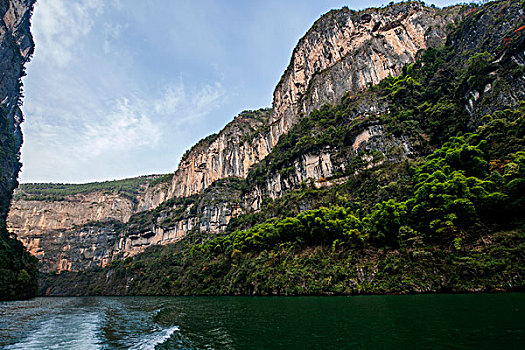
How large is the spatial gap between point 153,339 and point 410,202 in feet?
88.4

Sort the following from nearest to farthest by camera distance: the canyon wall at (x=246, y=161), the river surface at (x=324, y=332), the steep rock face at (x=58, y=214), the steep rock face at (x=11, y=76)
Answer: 1. the river surface at (x=324, y=332)
2. the steep rock face at (x=11, y=76)
3. the canyon wall at (x=246, y=161)
4. the steep rock face at (x=58, y=214)

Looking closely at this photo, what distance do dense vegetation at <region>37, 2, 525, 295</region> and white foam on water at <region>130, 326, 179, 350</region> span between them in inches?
756

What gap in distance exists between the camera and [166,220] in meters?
98.6

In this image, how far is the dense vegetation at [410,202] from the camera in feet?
74.1

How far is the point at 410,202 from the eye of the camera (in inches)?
1137

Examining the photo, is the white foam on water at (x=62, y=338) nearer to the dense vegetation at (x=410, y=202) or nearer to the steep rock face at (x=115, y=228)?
the dense vegetation at (x=410, y=202)

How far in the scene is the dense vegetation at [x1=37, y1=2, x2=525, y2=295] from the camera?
889 inches

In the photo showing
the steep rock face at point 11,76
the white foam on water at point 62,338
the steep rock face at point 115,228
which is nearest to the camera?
the white foam on water at point 62,338

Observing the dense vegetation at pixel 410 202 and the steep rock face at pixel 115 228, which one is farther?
the steep rock face at pixel 115 228

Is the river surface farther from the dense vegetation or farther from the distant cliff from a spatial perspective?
the distant cliff

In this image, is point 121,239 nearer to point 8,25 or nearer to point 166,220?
point 166,220

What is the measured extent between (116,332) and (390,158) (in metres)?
45.6

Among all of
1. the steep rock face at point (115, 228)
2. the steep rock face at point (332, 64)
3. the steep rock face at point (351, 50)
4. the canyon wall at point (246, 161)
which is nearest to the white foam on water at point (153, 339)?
the canyon wall at point (246, 161)

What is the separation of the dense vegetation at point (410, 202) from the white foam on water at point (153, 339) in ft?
63.0
